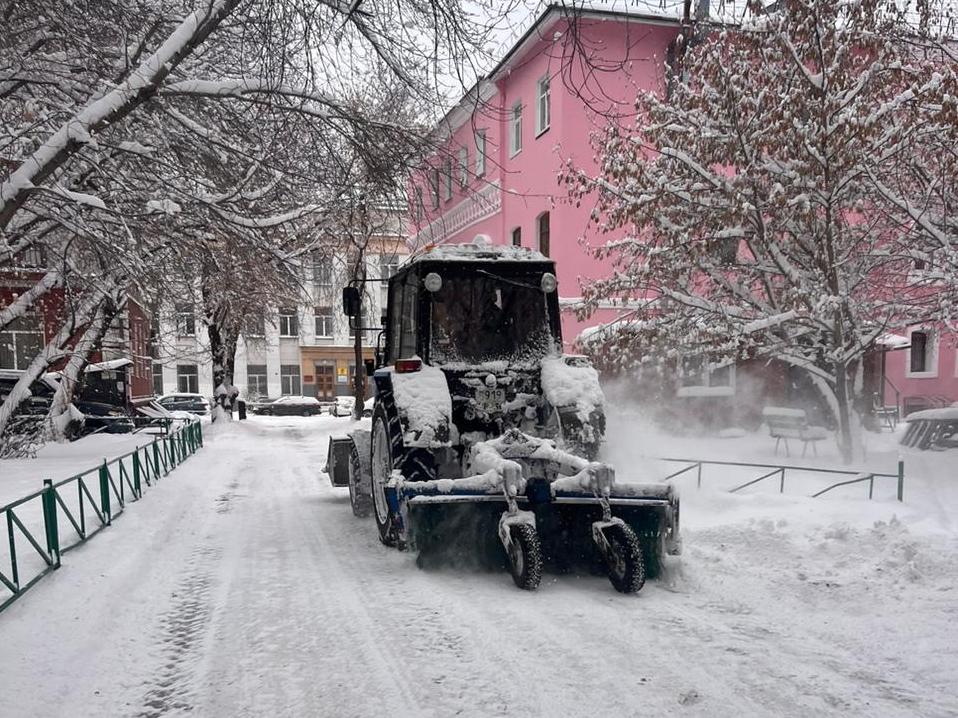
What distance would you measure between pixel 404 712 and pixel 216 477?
377 inches

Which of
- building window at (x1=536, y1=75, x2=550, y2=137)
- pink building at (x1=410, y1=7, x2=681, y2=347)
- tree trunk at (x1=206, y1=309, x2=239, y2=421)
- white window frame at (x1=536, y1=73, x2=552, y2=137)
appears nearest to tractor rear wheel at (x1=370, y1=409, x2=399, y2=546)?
pink building at (x1=410, y1=7, x2=681, y2=347)

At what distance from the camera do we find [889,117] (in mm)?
10289

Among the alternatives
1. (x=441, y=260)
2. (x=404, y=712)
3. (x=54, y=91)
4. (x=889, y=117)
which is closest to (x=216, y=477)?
(x=54, y=91)

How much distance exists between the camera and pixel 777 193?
10.0 meters

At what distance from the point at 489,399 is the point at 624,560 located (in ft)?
6.28

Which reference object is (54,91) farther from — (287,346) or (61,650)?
(287,346)

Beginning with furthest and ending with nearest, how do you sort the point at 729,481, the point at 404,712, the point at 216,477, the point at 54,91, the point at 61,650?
the point at 216,477
the point at 729,481
the point at 54,91
the point at 61,650
the point at 404,712

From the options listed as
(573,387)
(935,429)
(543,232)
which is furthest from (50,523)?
→ (935,429)

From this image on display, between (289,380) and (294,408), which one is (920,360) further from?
(289,380)

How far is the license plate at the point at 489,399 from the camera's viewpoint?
6.12m

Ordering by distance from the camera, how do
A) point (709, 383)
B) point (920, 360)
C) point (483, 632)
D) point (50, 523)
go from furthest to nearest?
point (920, 360), point (709, 383), point (50, 523), point (483, 632)

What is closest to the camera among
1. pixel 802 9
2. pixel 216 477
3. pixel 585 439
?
pixel 585 439

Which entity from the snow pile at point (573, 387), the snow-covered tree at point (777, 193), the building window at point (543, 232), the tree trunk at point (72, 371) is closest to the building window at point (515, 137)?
the building window at point (543, 232)

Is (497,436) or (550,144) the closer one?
(497,436)
